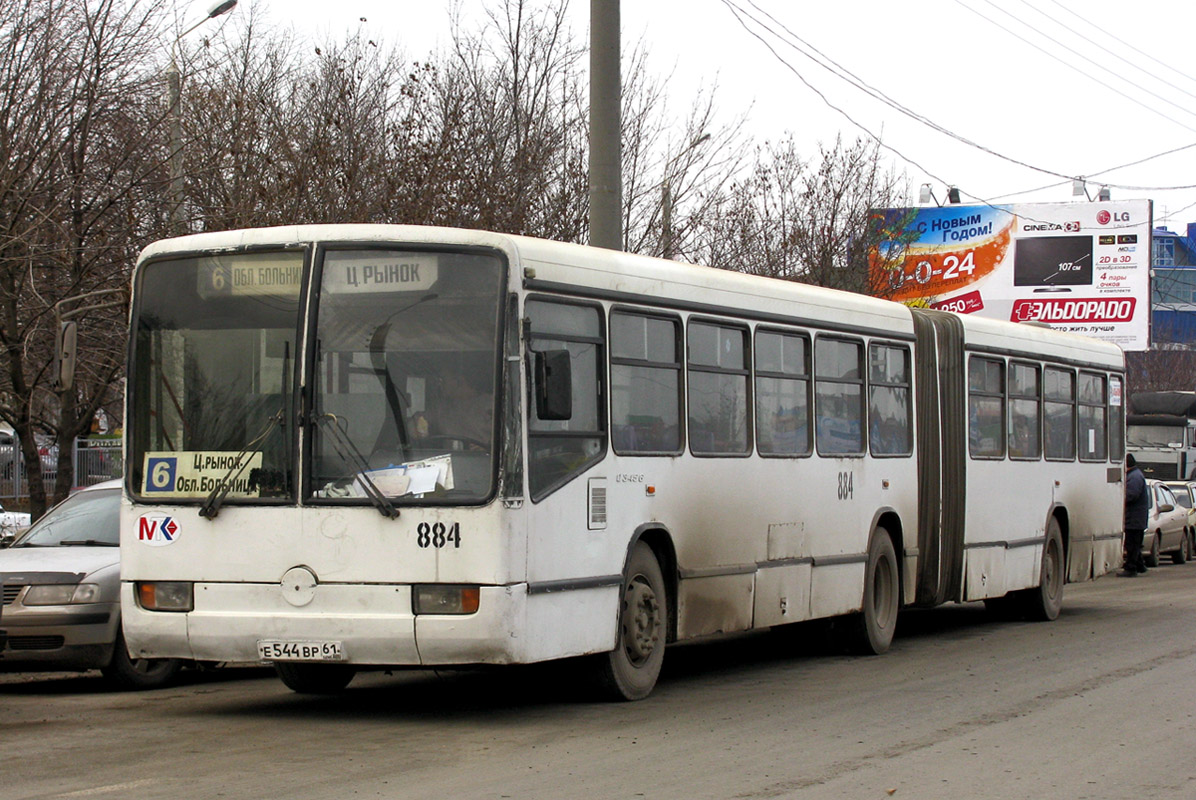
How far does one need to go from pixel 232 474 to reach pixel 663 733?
2.91m

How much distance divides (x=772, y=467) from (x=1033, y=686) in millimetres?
2447

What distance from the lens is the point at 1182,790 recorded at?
7555 mm

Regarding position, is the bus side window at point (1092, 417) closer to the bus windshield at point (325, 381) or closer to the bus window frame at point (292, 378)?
the bus windshield at point (325, 381)

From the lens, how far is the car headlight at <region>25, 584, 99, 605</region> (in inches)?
445

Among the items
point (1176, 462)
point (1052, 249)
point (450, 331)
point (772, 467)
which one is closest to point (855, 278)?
point (1052, 249)

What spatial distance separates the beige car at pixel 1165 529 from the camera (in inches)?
1209

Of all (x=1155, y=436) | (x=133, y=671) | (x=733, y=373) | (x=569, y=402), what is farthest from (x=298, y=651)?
(x=1155, y=436)

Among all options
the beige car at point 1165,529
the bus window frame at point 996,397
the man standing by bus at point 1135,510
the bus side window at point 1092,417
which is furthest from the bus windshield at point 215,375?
the beige car at point 1165,529

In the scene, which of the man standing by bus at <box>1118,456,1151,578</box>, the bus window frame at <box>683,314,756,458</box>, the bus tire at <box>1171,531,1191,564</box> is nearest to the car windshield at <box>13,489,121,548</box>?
the bus window frame at <box>683,314,756,458</box>

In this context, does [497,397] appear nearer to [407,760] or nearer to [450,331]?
[450,331]

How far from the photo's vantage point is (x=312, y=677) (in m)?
11.0

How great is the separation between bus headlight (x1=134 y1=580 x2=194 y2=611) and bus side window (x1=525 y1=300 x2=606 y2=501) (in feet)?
6.95

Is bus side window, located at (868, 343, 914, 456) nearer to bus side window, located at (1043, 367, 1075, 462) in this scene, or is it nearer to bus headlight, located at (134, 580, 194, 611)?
bus side window, located at (1043, 367, 1075, 462)

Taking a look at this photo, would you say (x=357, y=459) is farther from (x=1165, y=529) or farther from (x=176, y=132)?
(x=1165, y=529)
